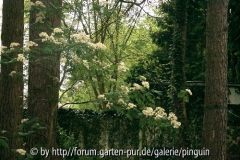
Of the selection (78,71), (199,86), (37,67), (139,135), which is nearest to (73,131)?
(139,135)

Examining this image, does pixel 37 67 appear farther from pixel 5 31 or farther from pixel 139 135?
pixel 139 135

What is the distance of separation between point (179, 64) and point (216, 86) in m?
1.75

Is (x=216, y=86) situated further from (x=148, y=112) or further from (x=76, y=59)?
(x=76, y=59)

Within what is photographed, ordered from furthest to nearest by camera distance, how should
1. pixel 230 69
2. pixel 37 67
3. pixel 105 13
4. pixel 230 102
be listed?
pixel 230 69 < pixel 230 102 < pixel 37 67 < pixel 105 13

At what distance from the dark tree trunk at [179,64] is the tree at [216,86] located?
1373 millimetres

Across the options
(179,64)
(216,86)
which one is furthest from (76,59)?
(179,64)

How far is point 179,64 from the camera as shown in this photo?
895 cm

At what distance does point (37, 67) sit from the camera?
568 centimetres

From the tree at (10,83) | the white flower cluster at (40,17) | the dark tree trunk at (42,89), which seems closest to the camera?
the white flower cluster at (40,17)

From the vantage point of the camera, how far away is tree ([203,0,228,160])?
736 cm

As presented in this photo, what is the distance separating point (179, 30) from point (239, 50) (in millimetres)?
3787

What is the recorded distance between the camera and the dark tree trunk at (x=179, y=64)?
8849mm

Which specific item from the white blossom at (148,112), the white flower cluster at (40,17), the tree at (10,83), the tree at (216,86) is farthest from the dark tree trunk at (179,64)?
the white flower cluster at (40,17)

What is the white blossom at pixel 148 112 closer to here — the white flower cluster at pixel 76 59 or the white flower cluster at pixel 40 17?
the white flower cluster at pixel 76 59
